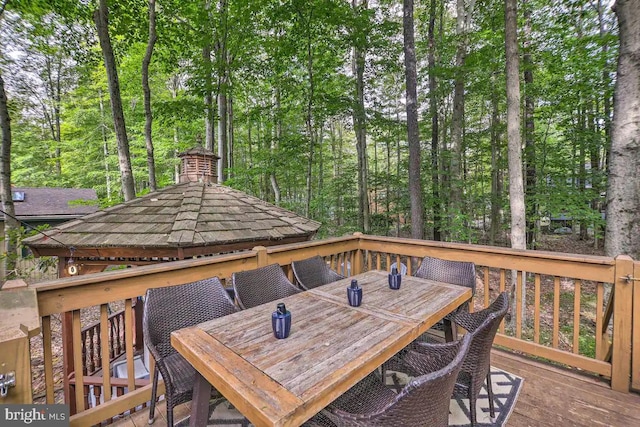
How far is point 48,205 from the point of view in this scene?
42.4 ft

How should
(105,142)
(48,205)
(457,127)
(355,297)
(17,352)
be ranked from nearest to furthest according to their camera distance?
(17,352) → (355,297) → (457,127) → (48,205) → (105,142)

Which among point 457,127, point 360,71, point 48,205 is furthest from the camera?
point 48,205

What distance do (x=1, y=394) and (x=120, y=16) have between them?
8761mm

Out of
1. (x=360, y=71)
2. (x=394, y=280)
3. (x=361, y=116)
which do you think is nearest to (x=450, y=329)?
(x=394, y=280)

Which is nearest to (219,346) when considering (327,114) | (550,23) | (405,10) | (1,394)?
(1,394)

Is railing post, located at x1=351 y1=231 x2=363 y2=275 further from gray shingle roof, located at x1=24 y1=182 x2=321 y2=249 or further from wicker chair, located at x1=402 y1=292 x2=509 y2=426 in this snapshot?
wicker chair, located at x1=402 y1=292 x2=509 y2=426

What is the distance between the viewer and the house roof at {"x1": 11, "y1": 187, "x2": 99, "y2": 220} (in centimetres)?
1210

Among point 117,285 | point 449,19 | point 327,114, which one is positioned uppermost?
point 449,19

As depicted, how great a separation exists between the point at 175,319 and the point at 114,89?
6.32 metres

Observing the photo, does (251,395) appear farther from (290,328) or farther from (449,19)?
(449,19)

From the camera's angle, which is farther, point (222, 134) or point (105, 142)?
point (105, 142)

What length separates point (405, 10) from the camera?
551cm

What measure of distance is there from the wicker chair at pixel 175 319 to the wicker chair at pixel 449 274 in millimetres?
1971

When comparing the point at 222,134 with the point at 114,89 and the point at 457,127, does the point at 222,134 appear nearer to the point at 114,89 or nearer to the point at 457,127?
the point at 114,89
